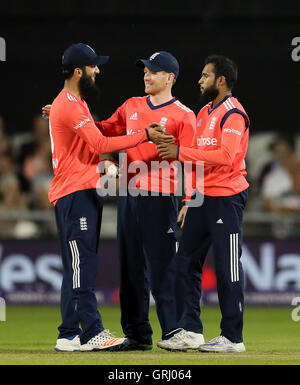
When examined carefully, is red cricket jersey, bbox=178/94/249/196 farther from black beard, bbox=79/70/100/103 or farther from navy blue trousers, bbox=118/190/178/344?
black beard, bbox=79/70/100/103

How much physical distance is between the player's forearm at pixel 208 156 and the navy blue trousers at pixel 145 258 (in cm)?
50

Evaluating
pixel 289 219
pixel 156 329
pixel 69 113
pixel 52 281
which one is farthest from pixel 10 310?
pixel 69 113

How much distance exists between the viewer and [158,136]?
25.1 ft

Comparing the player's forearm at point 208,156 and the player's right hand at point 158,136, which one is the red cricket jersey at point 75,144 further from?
the player's forearm at point 208,156

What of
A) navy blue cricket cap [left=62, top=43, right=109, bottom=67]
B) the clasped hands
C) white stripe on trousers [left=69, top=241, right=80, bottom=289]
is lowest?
white stripe on trousers [left=69, top=241, right=80, bottom=289]

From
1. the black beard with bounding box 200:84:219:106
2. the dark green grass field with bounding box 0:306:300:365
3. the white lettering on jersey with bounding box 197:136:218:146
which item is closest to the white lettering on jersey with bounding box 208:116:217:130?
the white lettering on jersey with bounding box 197:136:218:146

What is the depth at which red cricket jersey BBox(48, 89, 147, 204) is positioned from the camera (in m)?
7.66

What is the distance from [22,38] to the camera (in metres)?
16.8

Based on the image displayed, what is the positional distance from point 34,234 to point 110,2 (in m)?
4.84

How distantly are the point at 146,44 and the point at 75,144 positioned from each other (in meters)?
9.25

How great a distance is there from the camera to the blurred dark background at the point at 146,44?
53.8 feet

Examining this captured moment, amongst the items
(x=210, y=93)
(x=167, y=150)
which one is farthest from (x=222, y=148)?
(x=210, y=93)

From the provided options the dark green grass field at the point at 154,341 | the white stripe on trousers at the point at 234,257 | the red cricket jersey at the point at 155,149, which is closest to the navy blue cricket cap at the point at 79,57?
the red cricket jersey at the point at 155,149

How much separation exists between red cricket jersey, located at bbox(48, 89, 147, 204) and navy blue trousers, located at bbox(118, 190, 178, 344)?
445 mm
